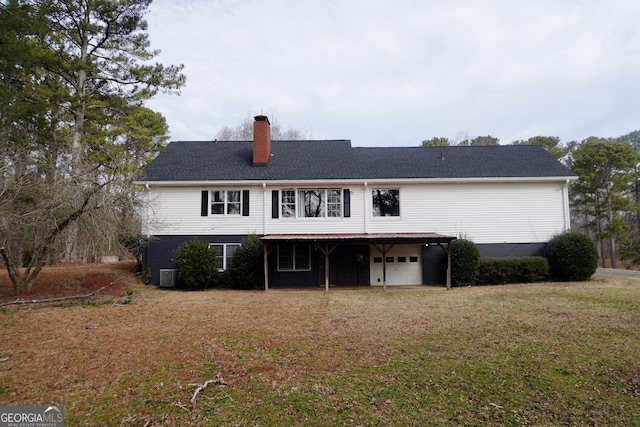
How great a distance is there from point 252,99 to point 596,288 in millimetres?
31218

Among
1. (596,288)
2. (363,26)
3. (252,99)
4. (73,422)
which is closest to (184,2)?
(363,26)

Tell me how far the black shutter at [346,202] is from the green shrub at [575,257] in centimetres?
879

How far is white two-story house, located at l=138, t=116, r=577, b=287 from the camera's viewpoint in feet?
52.6

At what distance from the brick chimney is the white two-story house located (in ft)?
3.19

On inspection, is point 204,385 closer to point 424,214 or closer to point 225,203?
point 225,203

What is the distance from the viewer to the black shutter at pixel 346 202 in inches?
643

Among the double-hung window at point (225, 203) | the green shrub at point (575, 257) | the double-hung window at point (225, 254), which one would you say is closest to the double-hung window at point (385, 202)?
the double-hung window at point (225, 203)

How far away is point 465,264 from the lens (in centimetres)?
1491

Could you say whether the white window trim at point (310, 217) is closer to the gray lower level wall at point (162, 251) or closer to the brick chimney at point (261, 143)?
the brick chimney at point (261, 143)

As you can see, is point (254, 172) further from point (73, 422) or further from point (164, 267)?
point (73, 422)

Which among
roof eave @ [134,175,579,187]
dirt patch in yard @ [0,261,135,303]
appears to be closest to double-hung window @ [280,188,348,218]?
roof eave @ [134,175,579,187]

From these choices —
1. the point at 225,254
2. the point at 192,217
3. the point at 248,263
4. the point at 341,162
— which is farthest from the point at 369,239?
the point at 192,217

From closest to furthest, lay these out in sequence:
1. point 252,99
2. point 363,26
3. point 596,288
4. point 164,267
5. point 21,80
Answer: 1. point 596,288
2. point 363,26
3. point 164,267
4. point 21,80
5. point 252,99

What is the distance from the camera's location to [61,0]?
1769 cm
